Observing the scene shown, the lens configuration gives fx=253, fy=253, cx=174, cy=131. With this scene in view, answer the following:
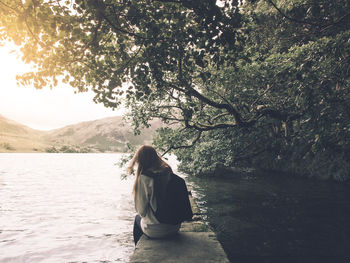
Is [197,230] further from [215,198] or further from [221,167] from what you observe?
[221,167]

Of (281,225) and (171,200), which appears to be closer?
(171,200)

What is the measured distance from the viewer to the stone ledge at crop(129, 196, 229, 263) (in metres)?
4.12

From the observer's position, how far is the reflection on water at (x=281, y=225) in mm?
7609

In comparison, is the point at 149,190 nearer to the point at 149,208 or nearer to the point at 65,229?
the point at 149,208

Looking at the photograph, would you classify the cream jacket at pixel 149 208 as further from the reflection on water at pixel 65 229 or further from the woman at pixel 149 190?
the reflection on water at pixel 65 229

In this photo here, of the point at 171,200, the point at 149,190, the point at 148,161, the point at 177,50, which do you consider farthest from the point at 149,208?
the point at 177,50

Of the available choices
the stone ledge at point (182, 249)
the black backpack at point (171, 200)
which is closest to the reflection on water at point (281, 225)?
the stone ledge at point (182, 249)

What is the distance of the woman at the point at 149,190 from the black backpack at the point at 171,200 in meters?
0.04

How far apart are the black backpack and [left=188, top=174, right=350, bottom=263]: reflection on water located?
11.8 feet

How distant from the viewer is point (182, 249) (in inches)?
177

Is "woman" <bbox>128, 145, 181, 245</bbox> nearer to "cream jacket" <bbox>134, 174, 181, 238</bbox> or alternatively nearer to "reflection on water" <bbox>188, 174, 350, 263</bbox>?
"cream jacket" <bbox>134, 174, 181, 238</bbox>

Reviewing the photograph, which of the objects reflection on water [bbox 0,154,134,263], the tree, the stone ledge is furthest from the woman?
reflection on water [bbox 0,154,134,263]

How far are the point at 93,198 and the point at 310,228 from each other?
15420 mm

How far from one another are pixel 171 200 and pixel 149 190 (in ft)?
1.52
